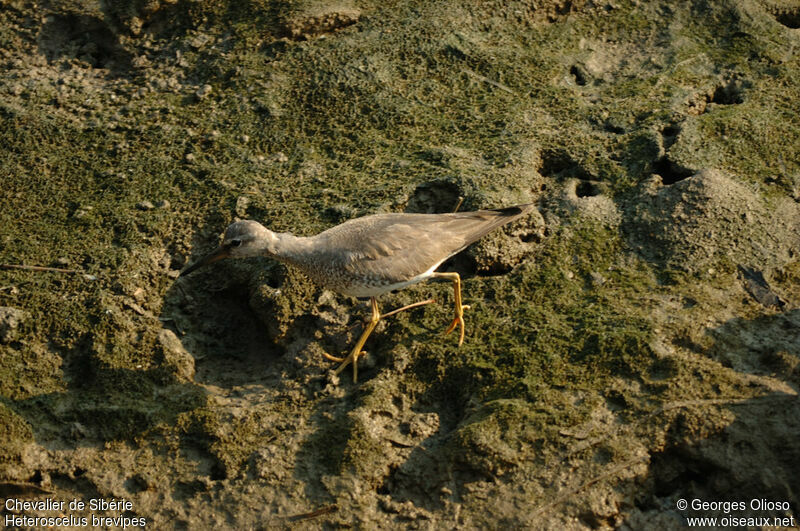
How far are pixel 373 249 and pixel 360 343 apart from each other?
2.10 ft

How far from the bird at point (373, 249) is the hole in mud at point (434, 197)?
1.51 ft

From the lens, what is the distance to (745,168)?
5.93 metres

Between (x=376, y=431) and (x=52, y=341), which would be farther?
(x=52, y=341)

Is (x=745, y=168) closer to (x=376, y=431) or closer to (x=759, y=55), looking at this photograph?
(x=759, y=55)

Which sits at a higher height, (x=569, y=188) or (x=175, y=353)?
(x=569, y=188)

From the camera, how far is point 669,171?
5.95m

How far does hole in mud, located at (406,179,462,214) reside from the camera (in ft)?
19.2

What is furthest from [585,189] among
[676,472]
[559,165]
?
[676,472]

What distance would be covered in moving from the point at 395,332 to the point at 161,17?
13.5 ft

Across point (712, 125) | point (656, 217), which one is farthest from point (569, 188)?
point (712, 125)

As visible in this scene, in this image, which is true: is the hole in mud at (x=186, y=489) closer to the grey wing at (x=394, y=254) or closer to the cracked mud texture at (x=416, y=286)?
the cracked mud texture at (x=416, y=286)

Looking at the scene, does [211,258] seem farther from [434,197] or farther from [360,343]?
[434,197]

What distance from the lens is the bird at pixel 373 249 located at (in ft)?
16.4

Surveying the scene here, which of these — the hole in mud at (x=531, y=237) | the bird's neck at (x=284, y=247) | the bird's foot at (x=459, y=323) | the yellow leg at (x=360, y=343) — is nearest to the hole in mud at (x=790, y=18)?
the hole in mud at (x=531, y=237)
